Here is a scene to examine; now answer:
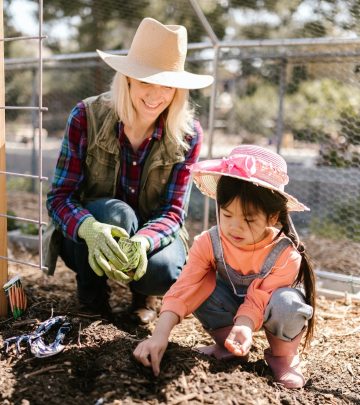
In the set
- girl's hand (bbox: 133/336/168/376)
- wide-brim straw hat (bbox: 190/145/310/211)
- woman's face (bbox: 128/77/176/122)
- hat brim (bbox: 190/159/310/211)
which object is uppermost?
woman's face (bbox: 128/77/176/122)

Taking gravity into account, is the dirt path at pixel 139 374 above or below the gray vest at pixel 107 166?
below

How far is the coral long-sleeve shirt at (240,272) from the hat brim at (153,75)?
61 cm

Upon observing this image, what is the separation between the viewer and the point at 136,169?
7.61 feet

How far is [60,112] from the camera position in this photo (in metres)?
9.84

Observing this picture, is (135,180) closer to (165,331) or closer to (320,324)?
(165,331)

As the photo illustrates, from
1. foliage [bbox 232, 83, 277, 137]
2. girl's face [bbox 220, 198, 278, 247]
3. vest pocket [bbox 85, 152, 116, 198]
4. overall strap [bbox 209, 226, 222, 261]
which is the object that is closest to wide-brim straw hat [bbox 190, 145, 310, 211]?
girl's face [bbox 220, 198, 278, 247]

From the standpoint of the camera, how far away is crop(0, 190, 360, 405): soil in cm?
152

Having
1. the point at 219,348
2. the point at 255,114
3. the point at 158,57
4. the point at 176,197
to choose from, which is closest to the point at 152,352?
the point at 219,348

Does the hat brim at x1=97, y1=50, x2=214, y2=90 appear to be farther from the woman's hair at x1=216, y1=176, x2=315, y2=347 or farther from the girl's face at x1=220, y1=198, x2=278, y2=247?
the girl's face at x1=220, y1=198, x2=278, y2=247

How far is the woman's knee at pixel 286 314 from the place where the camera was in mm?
1726

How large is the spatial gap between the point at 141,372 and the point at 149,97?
3.49 ft

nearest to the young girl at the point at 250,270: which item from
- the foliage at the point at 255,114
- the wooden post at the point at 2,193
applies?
the wooden post at the point at 2,193

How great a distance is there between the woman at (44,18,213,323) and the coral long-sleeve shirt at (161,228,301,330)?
0.73 ft

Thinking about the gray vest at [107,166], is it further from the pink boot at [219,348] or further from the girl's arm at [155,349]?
the girl's arm at [155,349]
